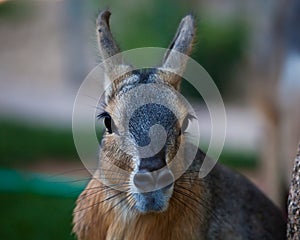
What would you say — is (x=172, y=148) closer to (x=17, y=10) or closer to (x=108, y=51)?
(x=108, y=51)

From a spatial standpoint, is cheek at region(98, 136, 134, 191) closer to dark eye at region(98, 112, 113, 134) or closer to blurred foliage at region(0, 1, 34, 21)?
dark eye at region(98, 112, 113, 134)

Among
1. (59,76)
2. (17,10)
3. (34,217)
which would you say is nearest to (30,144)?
(34,217)

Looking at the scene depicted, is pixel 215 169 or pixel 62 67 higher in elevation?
pixel 62 67

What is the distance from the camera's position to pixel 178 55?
3.82 metres

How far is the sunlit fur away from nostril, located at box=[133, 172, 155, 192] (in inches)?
2.8

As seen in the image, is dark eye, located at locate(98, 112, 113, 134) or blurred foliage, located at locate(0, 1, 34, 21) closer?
dark eye, located at locate(98, 112, 113, 134)

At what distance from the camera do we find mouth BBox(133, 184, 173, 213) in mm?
3428

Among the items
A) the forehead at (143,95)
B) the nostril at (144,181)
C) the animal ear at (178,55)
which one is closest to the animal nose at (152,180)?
the nostril at (144,181)

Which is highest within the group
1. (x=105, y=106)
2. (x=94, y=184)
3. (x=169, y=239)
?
(x=105, y=106)

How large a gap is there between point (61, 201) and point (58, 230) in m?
0.65

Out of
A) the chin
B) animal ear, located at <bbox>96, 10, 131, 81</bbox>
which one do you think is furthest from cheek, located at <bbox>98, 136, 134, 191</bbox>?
animal ear, located at <bbox>96, 10, 131, 81</bbox>

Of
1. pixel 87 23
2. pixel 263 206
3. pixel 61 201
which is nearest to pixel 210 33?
pixel 87 23

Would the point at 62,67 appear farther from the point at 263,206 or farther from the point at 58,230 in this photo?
the point at 263,206

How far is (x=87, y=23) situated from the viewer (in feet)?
41.2
